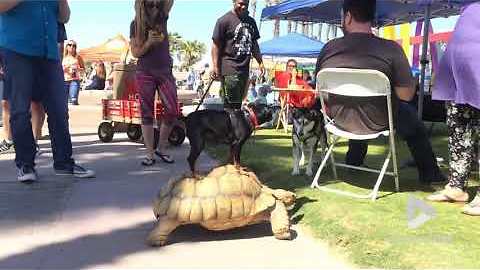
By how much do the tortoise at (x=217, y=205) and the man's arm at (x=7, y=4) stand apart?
2273 millimetres

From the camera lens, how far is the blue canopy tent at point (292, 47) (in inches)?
660

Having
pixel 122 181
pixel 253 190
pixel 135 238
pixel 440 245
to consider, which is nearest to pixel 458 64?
pixel 440 245

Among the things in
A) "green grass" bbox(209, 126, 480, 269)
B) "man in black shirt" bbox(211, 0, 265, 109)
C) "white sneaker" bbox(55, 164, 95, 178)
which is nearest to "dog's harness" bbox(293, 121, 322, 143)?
"green grass" bbox(209, 126, 480, 269)

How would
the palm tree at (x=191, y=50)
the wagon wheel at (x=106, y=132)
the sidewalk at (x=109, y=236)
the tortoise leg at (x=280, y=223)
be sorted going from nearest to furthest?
1. the sidewalk at (x=109, y=236)
2. the tortoise leg at (x=280, y=223)
3. the wagon wheel at (x=106, y=132)
4. the palm tree at (x=191, y=50)

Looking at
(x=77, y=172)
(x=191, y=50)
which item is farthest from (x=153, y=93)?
(x=191, y=50)

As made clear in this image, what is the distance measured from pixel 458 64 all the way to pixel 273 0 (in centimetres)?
3215

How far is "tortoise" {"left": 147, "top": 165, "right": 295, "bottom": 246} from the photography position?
140 inches

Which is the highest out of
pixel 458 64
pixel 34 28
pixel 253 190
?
pixel 34 28

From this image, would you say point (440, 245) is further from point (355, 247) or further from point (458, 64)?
point (458, 64)

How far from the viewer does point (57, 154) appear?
17.7ft

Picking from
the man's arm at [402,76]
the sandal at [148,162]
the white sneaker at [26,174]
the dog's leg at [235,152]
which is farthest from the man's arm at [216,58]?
the man's arm at [402,76]

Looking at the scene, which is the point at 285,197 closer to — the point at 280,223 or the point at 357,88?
the point at 280,223

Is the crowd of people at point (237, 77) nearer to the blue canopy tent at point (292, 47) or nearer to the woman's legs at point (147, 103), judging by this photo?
the woman's legs at point (147, 103)

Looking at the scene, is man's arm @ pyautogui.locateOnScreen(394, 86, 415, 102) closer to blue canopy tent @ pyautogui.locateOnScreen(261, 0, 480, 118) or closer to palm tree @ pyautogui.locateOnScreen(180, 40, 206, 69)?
blue canopy tent @ pyautogui.locateOnScreen(261, 0, 480, 118)
